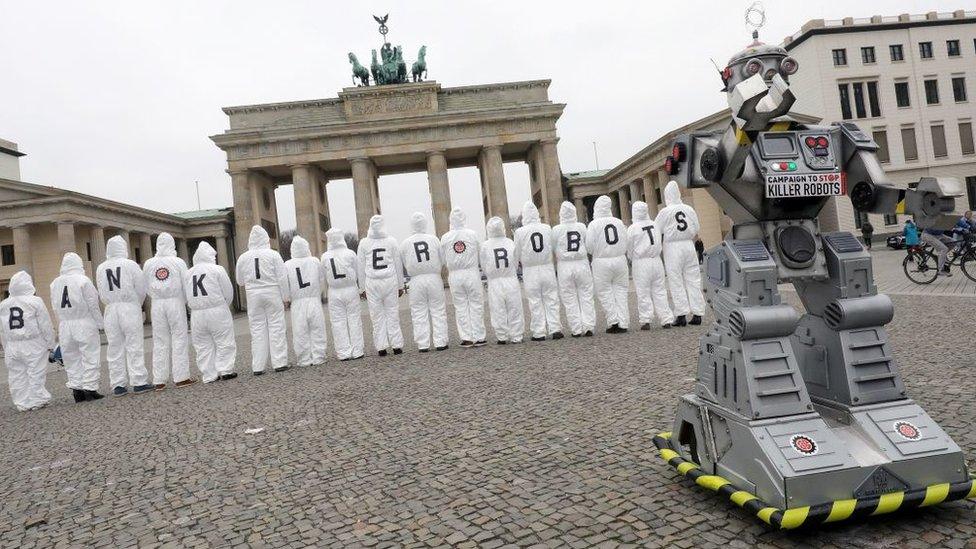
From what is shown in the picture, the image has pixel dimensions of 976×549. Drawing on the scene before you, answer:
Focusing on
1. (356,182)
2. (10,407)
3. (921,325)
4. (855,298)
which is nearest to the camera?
(855,298)

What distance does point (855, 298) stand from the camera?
3021 millimetres

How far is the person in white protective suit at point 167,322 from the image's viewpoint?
9.23 m

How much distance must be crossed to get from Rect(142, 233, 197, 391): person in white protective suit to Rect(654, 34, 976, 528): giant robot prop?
808 cm

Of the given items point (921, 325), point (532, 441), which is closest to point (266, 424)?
point (532, 441)

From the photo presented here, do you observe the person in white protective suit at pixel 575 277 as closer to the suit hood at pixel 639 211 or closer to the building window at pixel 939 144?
the suit hood at pixel 639 211

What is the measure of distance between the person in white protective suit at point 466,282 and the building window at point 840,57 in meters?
41.6

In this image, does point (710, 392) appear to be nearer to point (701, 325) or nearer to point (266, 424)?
point (266, 424)

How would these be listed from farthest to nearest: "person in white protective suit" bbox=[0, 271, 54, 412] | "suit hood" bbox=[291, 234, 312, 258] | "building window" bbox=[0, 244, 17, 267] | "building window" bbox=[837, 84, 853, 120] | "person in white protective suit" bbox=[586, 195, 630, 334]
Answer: "building window" bbox=[837, 84, 853, 120] < "building window" bbox=[0, 244, 17, 267] < "suit hood" bbox=[291, 234, 312, 258] < "person in white protective suit" bbox=[586, 195, 630, 334] < "person in white protective suit" bbox=[0, 271, 54, 412]

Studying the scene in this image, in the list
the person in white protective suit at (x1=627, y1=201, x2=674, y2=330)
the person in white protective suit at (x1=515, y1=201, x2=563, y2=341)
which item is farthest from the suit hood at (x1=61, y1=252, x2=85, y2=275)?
the person in white protective suit at (x1=627, y1=201, x2=674, y2=330)

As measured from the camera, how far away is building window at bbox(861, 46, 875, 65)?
139ft

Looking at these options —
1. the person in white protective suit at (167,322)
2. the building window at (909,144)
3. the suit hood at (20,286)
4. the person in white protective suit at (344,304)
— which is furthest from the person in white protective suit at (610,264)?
the building window at (909,144)

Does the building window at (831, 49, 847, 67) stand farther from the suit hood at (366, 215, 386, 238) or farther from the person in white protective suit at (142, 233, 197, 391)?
the person in white protective suit at (142, 233, 197, 391)

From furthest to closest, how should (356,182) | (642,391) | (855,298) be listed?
(356,182) < (642,391) < (855,298)

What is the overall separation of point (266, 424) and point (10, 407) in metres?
6.36
